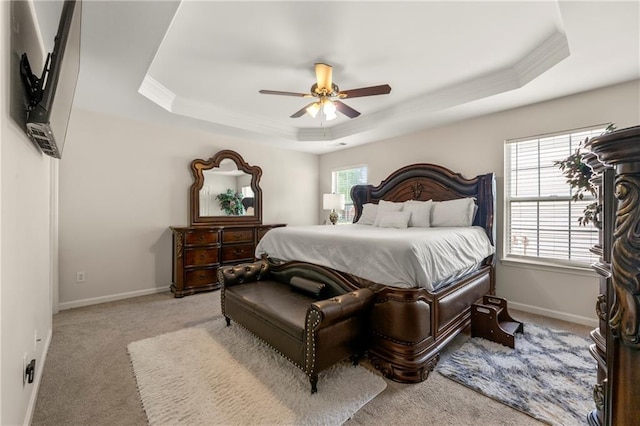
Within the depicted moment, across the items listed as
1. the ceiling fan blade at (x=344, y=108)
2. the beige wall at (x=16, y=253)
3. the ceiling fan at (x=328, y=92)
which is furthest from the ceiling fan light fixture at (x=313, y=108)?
the beige wall at (x=16, y=253)

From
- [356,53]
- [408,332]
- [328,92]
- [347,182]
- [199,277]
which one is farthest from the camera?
[347,182]

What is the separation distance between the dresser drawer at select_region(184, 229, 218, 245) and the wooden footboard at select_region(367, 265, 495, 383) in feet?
9.53

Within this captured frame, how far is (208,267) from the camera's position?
163 inches

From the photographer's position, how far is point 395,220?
12.2 ft

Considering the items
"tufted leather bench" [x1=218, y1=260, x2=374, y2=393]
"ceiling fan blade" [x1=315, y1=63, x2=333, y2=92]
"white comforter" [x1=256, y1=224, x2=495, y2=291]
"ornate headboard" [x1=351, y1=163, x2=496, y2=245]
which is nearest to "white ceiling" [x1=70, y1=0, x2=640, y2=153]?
"ceiling fan blade" [x1=315, y1=63, x2=333, y2=92]

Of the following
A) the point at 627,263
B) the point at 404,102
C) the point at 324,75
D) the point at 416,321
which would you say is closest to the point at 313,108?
the point at 324,75

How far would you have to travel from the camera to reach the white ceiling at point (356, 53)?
6.79 ft

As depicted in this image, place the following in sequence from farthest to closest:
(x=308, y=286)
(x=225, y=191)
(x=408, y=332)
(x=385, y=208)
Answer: (x=225, y=191) → (x=385, y=208) → (x=308, y=286) → (x=408, y=332)

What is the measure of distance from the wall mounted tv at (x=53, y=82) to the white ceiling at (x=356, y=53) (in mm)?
672

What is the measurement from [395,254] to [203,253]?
3078mm

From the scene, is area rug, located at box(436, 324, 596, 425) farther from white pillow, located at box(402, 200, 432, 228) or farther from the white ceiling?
the white ceiling

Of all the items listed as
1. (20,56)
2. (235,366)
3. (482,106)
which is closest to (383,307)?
(235,366)

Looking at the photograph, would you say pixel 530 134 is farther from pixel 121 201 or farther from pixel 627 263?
pixel 121 201

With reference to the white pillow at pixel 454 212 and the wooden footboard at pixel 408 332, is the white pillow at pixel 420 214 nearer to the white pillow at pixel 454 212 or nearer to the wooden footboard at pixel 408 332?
the white pillow at pixel 454 212
